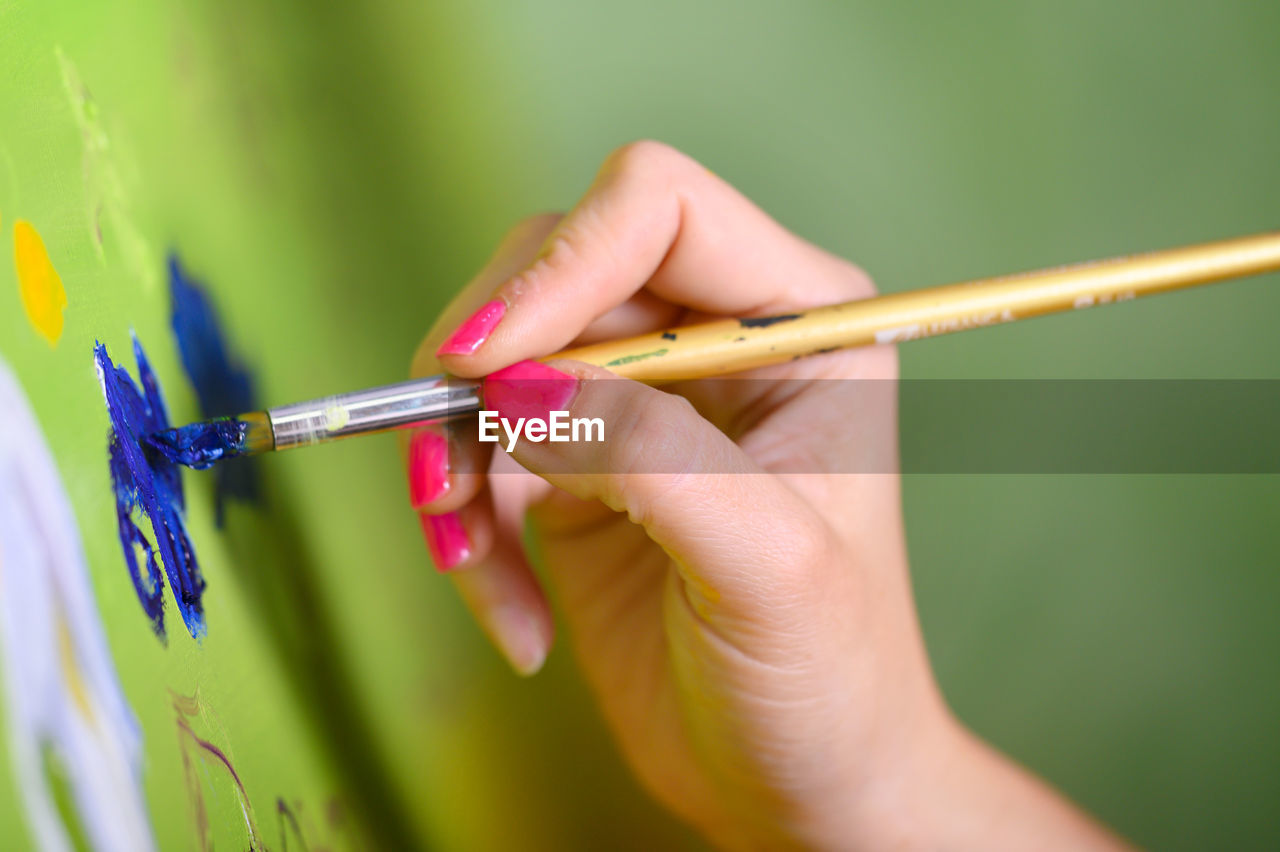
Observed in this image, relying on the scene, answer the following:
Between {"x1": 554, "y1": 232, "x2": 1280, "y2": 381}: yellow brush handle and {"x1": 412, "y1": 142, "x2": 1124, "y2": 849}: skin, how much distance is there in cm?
4

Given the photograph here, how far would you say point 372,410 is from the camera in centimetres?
39

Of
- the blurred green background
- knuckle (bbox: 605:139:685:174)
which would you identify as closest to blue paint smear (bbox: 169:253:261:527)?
the blurred green background

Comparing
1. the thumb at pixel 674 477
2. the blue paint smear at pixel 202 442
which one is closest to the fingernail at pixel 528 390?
the thumb at pixel 674 477

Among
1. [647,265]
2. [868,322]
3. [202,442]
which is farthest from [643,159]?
[202,442]

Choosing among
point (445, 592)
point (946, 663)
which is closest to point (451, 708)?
point (445, 592)

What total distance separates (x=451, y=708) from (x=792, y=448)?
0.31 m

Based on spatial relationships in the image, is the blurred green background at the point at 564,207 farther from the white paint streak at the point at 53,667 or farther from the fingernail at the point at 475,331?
the fingernail at the point at 475,331

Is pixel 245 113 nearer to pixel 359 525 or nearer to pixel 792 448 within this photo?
pixel 359 525

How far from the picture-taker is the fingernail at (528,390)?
14.8 inches

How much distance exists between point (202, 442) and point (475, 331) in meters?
0.13

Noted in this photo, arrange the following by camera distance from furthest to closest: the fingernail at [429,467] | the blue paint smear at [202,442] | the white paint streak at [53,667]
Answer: the fingernail at [429,467], the blue paint smear at [202,442], the white paint streak at [53,667]

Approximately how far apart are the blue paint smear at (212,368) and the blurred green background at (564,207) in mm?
14

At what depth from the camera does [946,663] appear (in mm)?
836

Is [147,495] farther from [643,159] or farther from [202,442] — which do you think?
[643,159]
